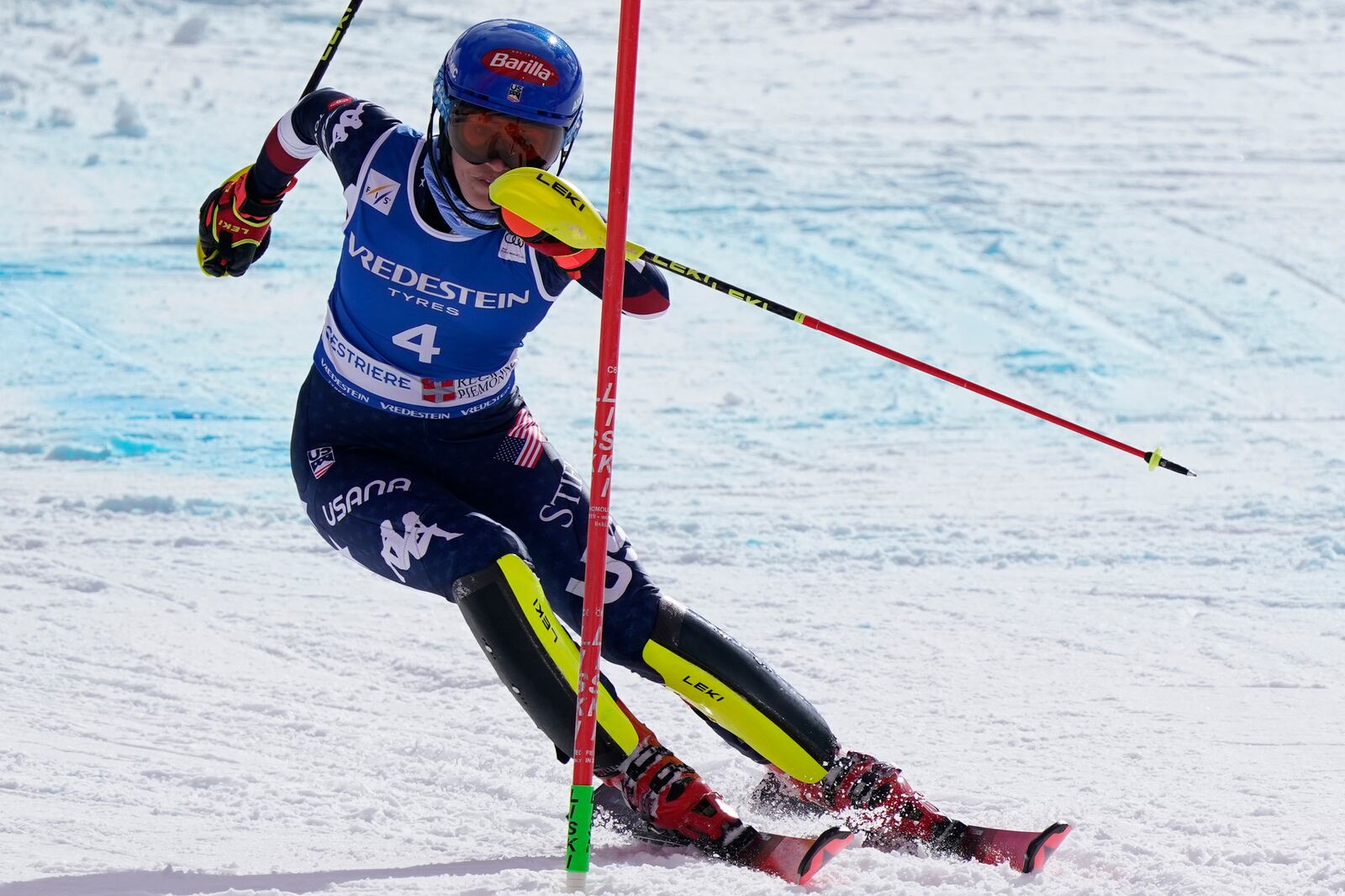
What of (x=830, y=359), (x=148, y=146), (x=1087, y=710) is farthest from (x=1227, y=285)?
(x=148, y=146)

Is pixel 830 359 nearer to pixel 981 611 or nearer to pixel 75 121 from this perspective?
pixel 981 611

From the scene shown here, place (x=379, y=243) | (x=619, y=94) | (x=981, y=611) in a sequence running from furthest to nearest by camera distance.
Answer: (x=981, y=611), (x=379, y=243), (x=619, y=94)

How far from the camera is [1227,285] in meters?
7.91

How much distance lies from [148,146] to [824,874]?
27.2ft

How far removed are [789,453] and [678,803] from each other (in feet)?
11.1

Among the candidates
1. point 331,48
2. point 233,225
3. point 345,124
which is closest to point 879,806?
point 345,124

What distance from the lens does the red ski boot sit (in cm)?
275

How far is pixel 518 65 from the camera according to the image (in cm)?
287

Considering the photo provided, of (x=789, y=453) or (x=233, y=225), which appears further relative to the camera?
(x=789, y=453)

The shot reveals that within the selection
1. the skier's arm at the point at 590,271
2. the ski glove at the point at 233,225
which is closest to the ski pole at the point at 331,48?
the ski glove at the point at 233,225

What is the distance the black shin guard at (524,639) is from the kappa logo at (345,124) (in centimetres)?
108

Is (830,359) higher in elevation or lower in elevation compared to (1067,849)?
lower

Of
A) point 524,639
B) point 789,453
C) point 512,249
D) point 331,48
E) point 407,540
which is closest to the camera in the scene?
point 524,639

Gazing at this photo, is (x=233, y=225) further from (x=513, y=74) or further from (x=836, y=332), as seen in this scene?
(x=836, y=332)
